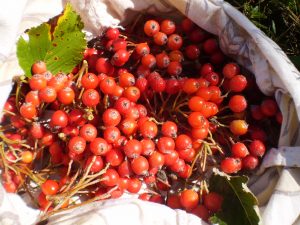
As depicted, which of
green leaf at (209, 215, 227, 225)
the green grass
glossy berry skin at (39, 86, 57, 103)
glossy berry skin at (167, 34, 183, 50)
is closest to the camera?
green leaf at (209, 215, 227, 225)

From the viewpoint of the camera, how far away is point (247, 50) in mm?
1341

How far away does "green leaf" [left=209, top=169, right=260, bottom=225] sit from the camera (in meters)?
1.15

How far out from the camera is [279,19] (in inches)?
68.7

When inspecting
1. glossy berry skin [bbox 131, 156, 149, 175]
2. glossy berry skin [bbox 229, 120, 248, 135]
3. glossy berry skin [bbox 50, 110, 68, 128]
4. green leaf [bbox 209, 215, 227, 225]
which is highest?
glossy berry skin [bbox 229, 120, 248, 135]

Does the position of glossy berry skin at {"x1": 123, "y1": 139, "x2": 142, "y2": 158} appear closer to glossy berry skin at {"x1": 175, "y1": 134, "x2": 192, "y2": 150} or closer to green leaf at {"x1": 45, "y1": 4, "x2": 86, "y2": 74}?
glossy berry skin at {"x1": 175, "y1": 134, "x2": 192, "y2": 150}

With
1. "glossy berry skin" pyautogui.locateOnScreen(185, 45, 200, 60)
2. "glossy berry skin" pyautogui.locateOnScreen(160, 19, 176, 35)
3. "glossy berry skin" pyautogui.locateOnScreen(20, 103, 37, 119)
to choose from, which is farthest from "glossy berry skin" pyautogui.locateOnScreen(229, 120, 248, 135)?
"glossy berry skin" pyautogui.locateOnScreen(20, 103, 37, 119)

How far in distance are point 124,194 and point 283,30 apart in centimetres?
90

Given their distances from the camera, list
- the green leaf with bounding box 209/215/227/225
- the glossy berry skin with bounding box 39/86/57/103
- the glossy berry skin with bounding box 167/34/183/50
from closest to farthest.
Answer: the green leaf with bounding box 209/215/227/225
the glossy berry skin with bounding box 39/86/57/103
the glossy berry skin with bounding box 167/34/183/50

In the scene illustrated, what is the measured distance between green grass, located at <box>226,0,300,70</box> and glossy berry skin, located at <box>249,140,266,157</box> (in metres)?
0.55

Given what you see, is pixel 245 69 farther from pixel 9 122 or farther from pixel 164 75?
pixel 9 122

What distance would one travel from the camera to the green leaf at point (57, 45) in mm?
1305

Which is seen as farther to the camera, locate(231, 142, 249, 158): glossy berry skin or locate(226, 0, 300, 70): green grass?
locate(226, 0, 300, 70): green grass

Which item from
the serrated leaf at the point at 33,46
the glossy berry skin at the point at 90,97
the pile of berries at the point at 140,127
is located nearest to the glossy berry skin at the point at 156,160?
the pile of berries at the point at 140,127

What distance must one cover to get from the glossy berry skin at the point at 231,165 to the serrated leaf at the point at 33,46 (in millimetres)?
617
